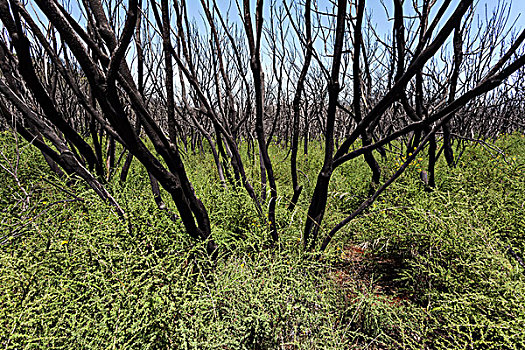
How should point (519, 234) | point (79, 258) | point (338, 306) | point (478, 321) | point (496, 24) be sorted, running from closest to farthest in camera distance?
point (478, 321) < point (79, 258) < point (338, 306) < point (519, 234) < point (496, 24)

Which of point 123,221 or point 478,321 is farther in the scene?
point 123,221

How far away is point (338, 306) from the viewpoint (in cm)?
173

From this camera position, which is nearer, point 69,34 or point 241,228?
point 69,34

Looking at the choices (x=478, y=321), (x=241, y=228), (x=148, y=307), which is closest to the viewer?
(x=148, y=307)

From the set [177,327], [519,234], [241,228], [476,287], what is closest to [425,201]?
[519,234]

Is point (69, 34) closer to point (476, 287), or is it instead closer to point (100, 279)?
point (100, 279)

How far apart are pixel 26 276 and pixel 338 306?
178 cm

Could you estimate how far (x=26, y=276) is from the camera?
1.45 metres

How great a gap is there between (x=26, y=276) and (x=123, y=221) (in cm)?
54

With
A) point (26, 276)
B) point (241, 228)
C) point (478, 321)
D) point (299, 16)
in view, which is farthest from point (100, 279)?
point (299, 16)

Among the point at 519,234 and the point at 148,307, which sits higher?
the point at 148,307

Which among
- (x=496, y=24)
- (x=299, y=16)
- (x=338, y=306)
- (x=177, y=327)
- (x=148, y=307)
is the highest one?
(x=299, y=16)

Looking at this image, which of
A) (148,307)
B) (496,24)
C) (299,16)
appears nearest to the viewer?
(148,307)

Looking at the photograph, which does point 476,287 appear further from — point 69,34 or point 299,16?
point 299,16
